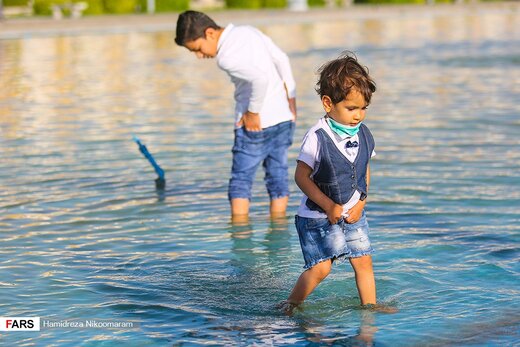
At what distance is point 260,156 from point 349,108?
2.72 m

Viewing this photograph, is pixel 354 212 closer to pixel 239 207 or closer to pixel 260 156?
pixel 260 156

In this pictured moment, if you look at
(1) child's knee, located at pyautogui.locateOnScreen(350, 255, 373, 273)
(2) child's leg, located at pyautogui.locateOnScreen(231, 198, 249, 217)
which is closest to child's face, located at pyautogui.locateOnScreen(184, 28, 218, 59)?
(2) child's leg, located at pyautogui.locateOnScreen(231, 198, 249, 217)

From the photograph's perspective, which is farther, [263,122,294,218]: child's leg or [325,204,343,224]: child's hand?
[263,122,294,218]: child's leg

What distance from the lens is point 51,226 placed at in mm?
8789

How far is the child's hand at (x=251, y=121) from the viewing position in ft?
26.6

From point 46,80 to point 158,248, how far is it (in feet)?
41.7

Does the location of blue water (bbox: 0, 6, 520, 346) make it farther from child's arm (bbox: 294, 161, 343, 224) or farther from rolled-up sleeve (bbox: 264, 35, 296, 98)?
rolled-up sleeve (bbox: 264, 35, 296, 98)

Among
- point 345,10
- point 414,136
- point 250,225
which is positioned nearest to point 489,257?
point 250,225

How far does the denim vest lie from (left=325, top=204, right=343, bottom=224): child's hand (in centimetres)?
11

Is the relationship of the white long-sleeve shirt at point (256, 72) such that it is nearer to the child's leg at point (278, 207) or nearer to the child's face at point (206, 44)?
the child's face at point (206, 44)

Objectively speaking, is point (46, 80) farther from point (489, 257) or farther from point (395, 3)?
point (395, 3)

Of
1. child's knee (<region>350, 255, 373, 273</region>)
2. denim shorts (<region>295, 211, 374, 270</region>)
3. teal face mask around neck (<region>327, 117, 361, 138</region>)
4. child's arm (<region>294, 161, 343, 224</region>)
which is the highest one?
teal face mask around neck (<region>327, 117, 361, 138</region>)

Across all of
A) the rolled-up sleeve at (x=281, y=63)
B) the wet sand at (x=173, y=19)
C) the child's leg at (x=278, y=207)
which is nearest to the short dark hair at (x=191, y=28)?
the rolled-up sleeve at (x=281, y=63)

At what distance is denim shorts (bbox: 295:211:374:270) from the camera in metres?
5.92
